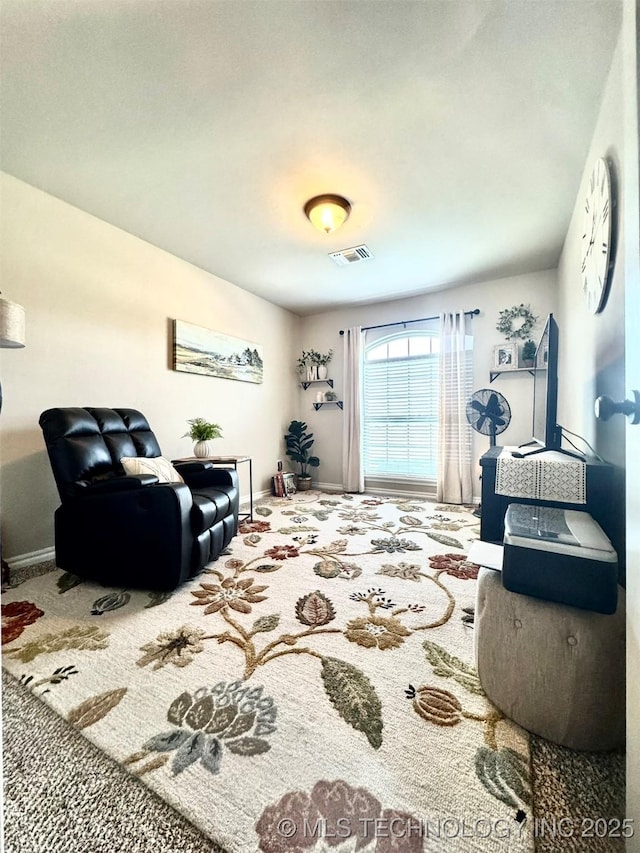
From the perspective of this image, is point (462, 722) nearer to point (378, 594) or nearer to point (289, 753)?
point (289, 753)

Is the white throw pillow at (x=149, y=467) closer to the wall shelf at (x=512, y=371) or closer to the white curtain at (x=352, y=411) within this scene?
the white curtain at (x=352, y=411)

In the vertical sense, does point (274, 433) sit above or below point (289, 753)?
above

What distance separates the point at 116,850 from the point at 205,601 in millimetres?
1020

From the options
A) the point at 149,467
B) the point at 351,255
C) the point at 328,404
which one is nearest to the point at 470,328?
the point at 351,255

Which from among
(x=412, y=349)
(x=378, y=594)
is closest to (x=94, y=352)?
(x=378, y=594)

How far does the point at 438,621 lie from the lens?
1604 mm

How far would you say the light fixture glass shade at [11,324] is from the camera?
5.43ft

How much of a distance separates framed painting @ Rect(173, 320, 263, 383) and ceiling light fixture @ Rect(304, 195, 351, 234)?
161cm

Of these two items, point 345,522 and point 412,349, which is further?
point 412,349

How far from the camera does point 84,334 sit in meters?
2.55

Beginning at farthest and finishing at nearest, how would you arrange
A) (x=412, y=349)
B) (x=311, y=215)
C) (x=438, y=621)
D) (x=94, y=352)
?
(x=412, y=349)
(x=94, y=352)
(x=311, y=215)
(x=438, y=621)

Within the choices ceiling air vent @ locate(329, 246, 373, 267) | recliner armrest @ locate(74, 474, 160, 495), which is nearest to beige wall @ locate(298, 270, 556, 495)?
ceiling air vent @ locate(329, 246, 373, 267)

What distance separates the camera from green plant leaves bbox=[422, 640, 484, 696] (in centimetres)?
123

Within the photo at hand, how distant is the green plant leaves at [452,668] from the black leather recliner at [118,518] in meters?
1.30
